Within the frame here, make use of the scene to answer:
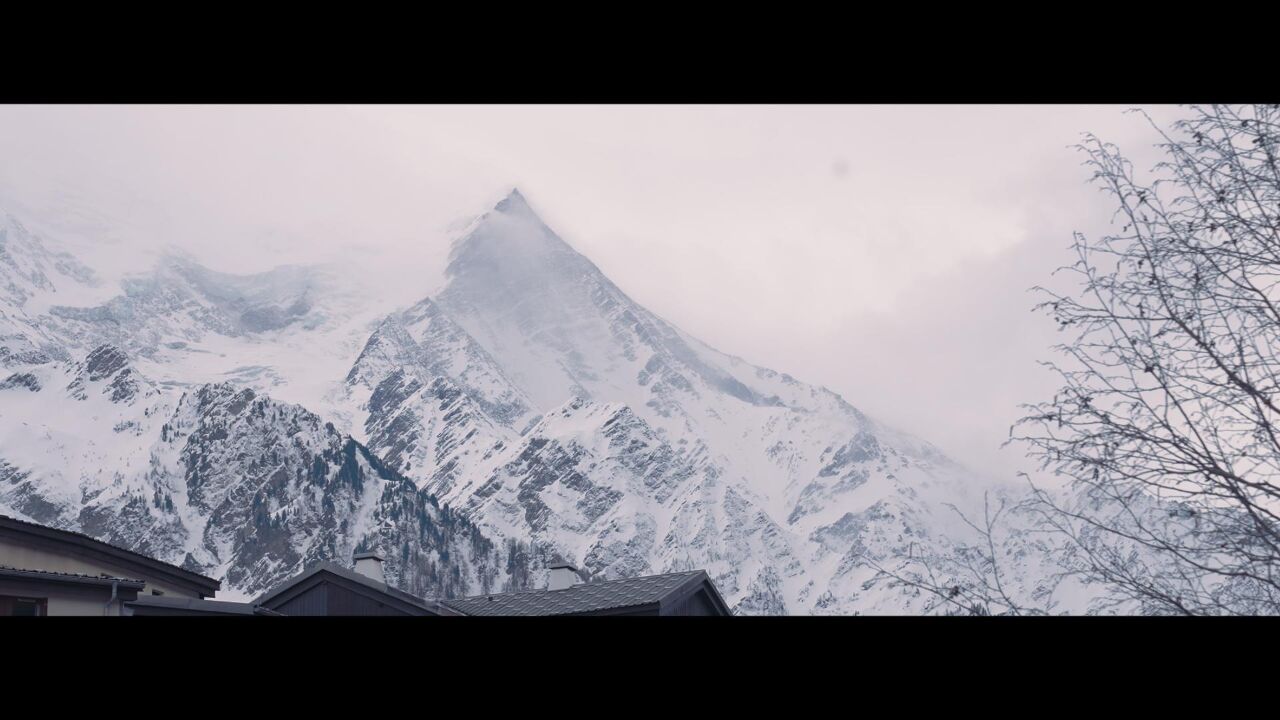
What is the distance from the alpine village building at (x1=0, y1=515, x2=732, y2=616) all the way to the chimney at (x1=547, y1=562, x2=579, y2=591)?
3 centimetres

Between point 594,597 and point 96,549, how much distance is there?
880cm

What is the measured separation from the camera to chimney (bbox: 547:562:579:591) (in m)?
27.3

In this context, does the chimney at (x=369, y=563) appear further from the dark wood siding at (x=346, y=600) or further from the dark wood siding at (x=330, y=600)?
the dark wood siding at (x=346, y=600)

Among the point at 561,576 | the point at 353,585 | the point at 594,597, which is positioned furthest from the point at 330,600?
the point at 561,576

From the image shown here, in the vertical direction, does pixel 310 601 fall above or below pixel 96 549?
below

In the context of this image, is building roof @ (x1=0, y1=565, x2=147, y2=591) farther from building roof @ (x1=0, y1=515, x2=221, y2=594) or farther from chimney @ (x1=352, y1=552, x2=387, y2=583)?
chimney @ (x1=352, y1=552, x2=387, y2=583)

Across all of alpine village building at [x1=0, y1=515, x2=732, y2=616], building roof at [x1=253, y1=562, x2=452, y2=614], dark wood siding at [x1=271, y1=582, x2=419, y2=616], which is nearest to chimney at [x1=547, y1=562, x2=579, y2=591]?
alpine village building at [x1=0, y1=515, x2=732, y2=616]

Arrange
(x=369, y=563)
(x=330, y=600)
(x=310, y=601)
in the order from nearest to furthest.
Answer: (x=330, y=600) → (x=310, y=601) → (x=369, y=563)

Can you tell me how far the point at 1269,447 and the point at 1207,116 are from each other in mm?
1773

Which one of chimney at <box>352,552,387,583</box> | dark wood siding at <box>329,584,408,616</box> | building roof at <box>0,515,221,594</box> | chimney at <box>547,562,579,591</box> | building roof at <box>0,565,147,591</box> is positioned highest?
chimney at <box>352,552,387,583</box>

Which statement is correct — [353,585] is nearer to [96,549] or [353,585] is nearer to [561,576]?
[96,549]

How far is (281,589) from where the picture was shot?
71.2 ft
